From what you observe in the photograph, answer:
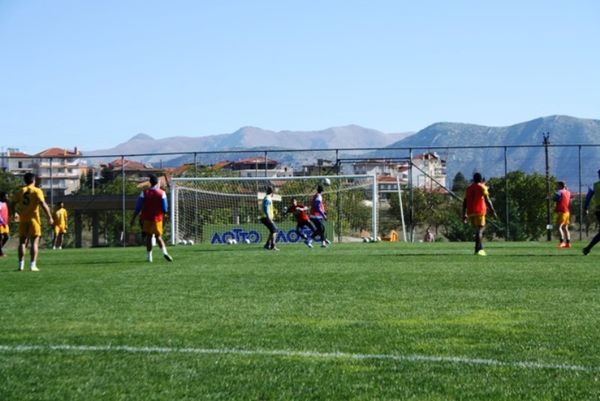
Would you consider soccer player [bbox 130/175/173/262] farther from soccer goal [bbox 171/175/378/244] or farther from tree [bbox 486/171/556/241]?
tree [bbox 486/171/556/241]

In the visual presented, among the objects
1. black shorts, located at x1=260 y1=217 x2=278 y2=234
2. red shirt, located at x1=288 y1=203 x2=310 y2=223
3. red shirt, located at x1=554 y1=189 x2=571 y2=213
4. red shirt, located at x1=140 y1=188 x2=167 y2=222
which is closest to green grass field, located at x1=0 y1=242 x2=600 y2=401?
red shirt, located at x1=140 y1=188 x2=167 y2=222

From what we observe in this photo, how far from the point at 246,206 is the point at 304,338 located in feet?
113

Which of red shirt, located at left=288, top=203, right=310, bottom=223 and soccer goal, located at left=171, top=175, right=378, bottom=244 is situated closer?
red shirt, located at left=288, top=203, right=310, bottom=223

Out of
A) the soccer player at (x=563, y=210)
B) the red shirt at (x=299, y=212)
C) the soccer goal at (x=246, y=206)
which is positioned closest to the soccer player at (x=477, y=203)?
the soccer player at (x=563, y=210)

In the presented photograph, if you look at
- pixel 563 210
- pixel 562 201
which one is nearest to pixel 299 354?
pixel 562 201

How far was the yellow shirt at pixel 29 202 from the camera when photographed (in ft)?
55.5

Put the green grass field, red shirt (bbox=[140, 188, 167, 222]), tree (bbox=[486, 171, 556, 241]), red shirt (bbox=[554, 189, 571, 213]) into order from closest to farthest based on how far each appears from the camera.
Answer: the green grass field → red shirt (bbox=[140, 188, 167, 222]) → red shirt (bbox=[554, 189, 571, 213]) → tree (bbox=[486, 171, 556, 241])

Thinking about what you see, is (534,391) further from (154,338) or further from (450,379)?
(154,338)

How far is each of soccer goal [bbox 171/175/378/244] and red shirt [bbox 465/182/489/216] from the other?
17839 millimetres

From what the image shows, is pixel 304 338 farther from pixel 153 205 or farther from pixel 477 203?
pixel 477 203

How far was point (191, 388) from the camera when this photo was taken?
569cm

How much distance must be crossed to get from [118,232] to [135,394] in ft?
254

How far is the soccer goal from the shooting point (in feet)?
130

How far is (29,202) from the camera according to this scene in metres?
17.0
